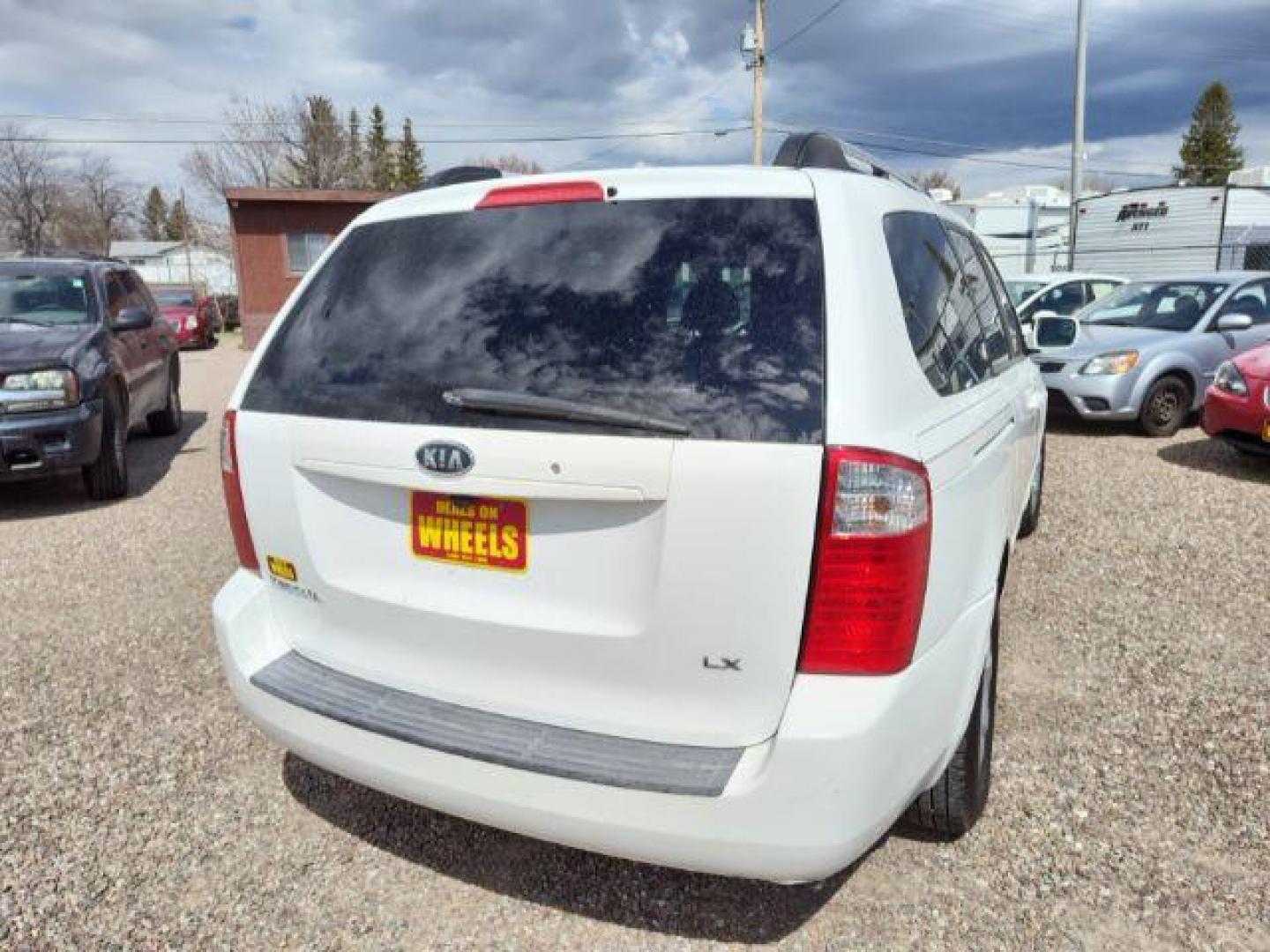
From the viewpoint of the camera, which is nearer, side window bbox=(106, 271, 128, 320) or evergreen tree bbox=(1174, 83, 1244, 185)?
side window bbox=(106, 271, 128, 320)

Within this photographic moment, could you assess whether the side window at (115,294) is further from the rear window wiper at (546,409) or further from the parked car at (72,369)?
the rear window wiper at (546,409)

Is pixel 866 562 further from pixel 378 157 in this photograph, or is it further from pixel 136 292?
pixel 378 157

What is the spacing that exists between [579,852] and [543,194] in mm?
1786

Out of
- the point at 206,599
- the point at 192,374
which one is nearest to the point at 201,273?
the point at 192,374

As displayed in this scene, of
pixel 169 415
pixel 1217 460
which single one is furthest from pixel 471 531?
pixel 169 415

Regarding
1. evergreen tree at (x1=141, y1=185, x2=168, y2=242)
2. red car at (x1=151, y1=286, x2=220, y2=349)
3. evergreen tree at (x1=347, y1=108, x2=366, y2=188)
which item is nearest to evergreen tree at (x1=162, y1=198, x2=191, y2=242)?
evergreen tree at (x1=141, y1=185, x2=168, y2=242)

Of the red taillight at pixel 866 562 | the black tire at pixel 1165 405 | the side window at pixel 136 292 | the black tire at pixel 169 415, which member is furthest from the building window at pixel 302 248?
the red taillight at pixel 866 562

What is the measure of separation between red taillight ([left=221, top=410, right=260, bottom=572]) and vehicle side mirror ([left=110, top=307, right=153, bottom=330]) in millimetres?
5555

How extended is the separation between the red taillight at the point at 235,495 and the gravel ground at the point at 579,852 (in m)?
0.89

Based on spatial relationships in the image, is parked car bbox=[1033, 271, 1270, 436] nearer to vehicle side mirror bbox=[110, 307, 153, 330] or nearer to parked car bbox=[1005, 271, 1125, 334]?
parked car bbox=[1005, 271, 1125, 334]

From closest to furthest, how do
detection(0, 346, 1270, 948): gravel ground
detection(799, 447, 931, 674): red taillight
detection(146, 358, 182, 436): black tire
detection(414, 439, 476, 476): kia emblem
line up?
detection(799, 447, 931, 674): red taillight, detection(414, 439, 476, 476): kia emblem, detection(0, 346, 1270, 948): gravel ground, detection(146, 358, 182, 436): black tire

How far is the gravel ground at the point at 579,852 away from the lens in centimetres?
230

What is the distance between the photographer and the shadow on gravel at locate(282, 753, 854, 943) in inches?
91.2

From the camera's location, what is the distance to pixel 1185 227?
79.1ft
